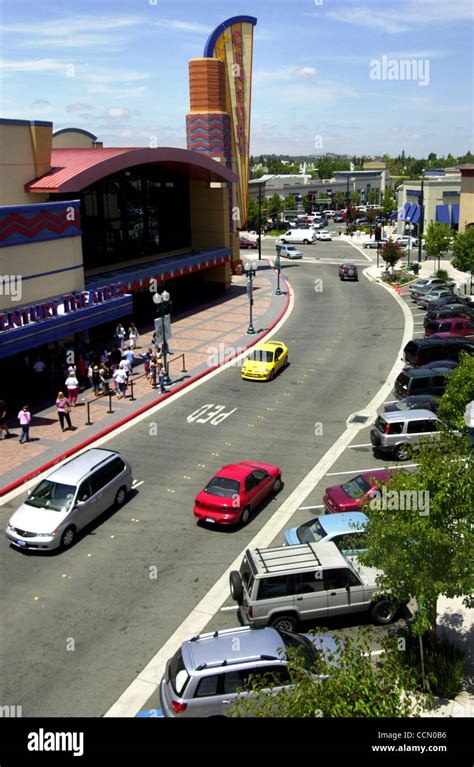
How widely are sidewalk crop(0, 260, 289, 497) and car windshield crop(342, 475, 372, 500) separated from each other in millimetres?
10015

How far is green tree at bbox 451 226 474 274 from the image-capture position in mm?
50347

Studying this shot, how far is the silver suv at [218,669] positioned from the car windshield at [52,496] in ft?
24.2

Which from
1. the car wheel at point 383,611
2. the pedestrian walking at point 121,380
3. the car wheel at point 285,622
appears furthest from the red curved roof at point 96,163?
the car wheel at point 383,611

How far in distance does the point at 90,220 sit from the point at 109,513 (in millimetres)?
24772

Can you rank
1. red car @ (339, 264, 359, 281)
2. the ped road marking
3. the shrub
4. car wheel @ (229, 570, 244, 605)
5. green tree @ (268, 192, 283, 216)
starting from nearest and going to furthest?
the shrub
the ped road marking
car wheel @ (229, 570, 244, 605)
red car @ (339, 264, 359, 281)
green tree @ (268, 192, 283, 216)

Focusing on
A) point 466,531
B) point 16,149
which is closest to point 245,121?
point 16,149

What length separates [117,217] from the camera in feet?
146

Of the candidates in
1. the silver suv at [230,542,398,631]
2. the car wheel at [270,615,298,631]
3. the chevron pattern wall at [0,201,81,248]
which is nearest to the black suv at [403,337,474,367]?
the chevron pattern wall at [0,201,81,248]

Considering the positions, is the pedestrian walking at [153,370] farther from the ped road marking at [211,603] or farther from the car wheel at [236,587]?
the car wheel at [236,587]

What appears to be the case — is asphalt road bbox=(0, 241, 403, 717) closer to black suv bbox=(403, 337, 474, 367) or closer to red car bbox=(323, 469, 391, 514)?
red car bbox=(323, 469, 391, 514)

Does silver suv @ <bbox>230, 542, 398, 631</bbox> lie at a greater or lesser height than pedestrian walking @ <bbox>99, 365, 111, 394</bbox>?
lesser

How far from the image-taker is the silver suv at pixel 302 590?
592 inches

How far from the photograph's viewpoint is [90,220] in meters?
41.8

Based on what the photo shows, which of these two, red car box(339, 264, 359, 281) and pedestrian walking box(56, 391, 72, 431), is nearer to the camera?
pedestrian walking box(56, 391, 72, 431)
